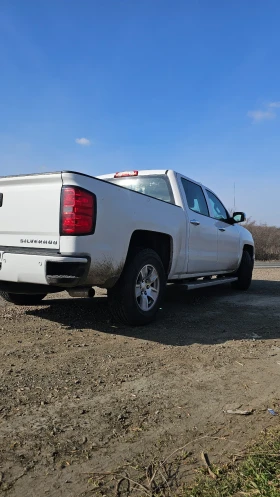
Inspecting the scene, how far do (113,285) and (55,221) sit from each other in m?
0.96

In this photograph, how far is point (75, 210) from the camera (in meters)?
3.74

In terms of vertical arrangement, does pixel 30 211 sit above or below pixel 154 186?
below

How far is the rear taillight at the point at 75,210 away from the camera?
373 cm

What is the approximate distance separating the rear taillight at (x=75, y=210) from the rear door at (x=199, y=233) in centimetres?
219

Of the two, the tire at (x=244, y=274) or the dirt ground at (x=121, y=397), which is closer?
the dirt ground at (x=121, y=397)

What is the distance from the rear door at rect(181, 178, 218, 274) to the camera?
5.78 m

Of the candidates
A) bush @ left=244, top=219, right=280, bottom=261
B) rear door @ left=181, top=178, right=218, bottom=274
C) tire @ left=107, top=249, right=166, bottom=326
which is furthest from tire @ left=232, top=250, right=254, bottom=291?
bush @ left=244, top=219, right=280, bottom=261

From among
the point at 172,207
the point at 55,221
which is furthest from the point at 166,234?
the point at 55,221

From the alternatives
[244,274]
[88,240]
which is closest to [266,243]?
[244,274]

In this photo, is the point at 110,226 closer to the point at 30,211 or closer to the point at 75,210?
the point at 75,210

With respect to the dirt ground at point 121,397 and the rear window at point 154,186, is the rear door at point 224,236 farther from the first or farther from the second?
the dirt ground at point 121,397

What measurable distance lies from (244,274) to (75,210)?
538cm

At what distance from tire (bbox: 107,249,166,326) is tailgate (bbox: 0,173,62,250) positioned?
36.7 inches

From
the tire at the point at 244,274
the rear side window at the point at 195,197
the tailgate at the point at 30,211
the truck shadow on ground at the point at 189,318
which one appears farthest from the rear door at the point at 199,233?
the tailgate at the point at 30,211
